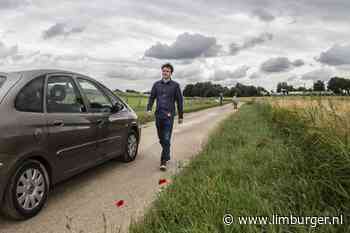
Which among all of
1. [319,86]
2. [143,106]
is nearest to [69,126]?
[319,86]

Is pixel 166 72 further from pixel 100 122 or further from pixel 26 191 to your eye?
pixel 26 191

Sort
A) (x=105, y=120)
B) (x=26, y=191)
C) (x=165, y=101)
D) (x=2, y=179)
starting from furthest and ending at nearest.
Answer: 1. (x=165, y=101)
2. (x=105, y=120)
3. (x=26, y=191)
4. (x=2, y=179)

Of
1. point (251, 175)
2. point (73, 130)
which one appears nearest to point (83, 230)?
point (73, 130)

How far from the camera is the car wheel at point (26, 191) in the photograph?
9.28 feet

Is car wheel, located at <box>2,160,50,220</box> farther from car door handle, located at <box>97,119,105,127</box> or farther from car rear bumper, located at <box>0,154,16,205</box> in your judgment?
car door handle, located at <box>97,119,105,127</box>

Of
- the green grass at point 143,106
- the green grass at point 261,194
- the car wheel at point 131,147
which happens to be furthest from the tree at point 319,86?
the green grass at point 143,106

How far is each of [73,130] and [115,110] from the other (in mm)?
1281

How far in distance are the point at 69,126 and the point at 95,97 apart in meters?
1.09

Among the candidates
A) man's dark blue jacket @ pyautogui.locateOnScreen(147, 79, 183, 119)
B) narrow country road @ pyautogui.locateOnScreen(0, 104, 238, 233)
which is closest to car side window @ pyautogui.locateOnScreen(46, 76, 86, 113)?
narrow country road @ pyautogui.locateOnScreen(0, 104, 238, 233)

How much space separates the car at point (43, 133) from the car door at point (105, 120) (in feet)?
0.05

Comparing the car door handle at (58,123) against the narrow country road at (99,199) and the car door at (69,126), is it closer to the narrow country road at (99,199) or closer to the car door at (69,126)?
the car door at (69,126)

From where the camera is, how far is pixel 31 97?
3.19 metres

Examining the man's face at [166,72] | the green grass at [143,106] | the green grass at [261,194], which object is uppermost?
the man's face at [166,72]

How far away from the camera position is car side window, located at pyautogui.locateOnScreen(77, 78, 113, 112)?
4.32 m
